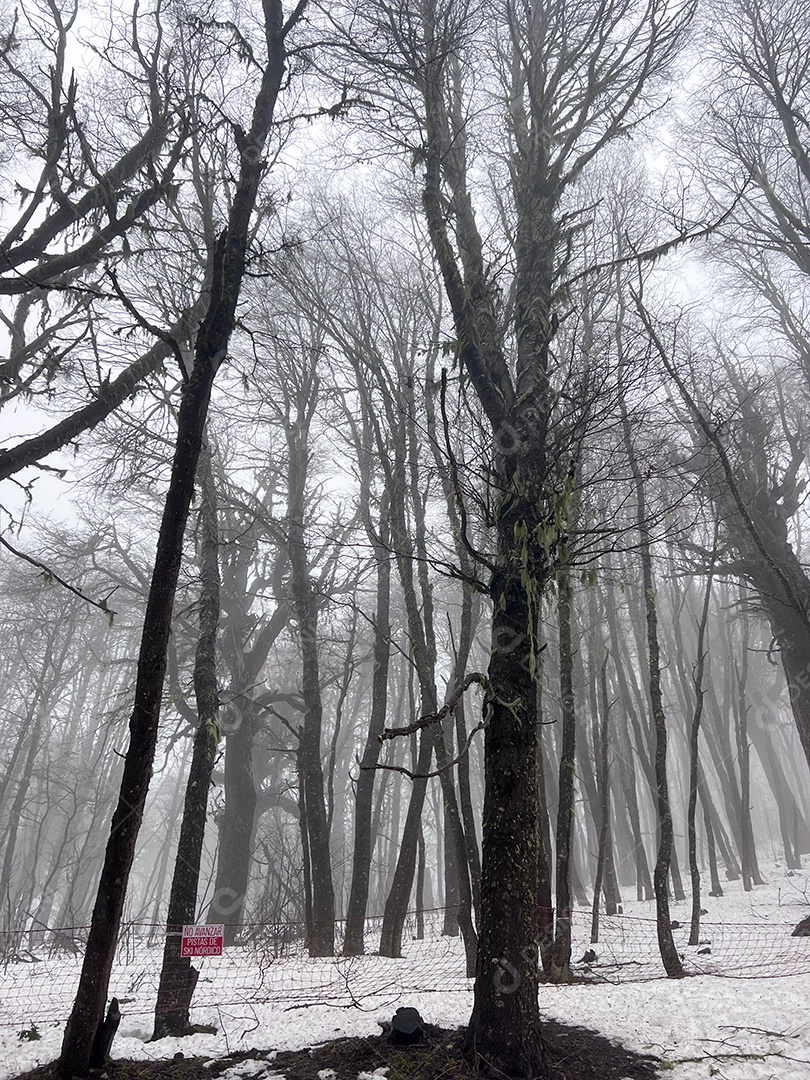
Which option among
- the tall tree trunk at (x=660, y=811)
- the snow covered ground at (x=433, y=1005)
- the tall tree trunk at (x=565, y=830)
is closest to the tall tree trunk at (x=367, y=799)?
the snow covered ground at (x=433, y=1005)

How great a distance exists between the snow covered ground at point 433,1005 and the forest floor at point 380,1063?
118 millimetres

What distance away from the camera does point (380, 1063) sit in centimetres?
362

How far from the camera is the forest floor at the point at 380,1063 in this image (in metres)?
3.45

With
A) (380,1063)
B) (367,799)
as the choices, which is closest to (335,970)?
(367,799)

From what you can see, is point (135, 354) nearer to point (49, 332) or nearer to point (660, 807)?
point (49, 332)

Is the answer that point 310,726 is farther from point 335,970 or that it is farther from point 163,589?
point 163,589

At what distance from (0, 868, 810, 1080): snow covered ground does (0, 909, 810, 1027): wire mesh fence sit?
0.03 metres

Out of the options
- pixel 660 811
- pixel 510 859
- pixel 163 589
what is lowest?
pixel 510 859

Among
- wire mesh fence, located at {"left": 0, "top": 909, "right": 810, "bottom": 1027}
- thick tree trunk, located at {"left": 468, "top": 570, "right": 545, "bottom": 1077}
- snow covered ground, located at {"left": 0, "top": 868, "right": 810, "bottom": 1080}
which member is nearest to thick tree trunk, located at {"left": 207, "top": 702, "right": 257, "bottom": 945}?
wire mesh fence, located at {"left": 0, "top": 909, "right": 810, "bottom": 1027}

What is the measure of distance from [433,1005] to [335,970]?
2479 millimetres

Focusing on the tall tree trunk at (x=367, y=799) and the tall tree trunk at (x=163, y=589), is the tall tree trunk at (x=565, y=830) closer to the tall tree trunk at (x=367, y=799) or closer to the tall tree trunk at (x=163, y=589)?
the tall tree trunk at (x=367, y=799)

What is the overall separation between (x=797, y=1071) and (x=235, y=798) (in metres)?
11.0

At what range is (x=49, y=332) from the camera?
269 inches

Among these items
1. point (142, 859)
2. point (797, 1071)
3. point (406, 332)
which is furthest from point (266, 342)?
point (142, 859)
